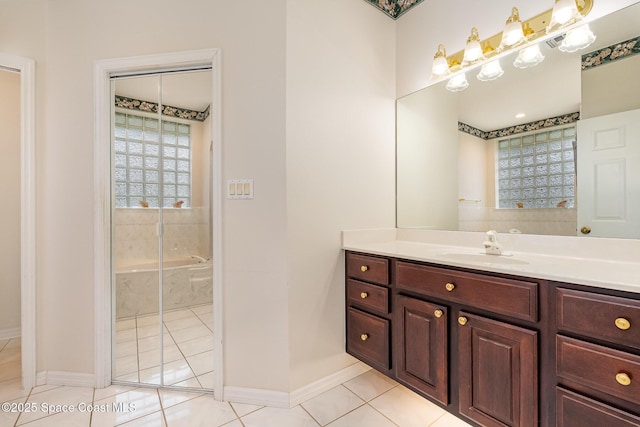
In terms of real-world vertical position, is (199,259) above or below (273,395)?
above

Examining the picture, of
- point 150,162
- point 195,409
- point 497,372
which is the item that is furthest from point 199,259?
point 497,372

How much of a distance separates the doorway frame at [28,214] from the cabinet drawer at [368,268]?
6.72ft

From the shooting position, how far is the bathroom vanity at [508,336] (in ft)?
2.76

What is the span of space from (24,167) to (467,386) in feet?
9.16

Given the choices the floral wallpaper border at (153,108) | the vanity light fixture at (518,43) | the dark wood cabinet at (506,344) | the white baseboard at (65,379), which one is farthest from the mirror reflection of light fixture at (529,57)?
the white baseboard at (65,379)

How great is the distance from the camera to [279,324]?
62.1 inches

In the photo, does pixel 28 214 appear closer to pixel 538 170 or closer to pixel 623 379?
pixel 623 379

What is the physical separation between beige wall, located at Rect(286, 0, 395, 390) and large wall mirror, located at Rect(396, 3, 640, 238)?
0.94ft

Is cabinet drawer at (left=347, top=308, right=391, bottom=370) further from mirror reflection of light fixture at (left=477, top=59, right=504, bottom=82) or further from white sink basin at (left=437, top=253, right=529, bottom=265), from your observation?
mirror reflection of light fixture at (left=477, top=59, right=504, bottom=82)

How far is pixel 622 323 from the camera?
81cm

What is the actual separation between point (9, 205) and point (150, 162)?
185 cm

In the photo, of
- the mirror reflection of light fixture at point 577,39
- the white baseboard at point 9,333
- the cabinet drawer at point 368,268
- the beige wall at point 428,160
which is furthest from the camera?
the white baseboard at point 9,333

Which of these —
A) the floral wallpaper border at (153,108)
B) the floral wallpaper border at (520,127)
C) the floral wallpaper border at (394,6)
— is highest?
the floral wallpaper border at (394,6)

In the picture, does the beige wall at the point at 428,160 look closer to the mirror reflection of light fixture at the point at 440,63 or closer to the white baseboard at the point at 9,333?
the mirror reflection of light fixture at the point at 440,63
